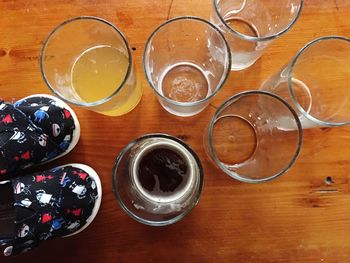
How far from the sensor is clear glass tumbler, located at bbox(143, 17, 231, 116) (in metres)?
0.68

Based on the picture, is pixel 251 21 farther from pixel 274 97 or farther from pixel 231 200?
pixel 231 200

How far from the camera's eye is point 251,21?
80 centimetres

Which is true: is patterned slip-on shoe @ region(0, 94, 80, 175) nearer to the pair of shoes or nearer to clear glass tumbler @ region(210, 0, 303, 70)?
the pair of shoes

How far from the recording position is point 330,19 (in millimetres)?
789

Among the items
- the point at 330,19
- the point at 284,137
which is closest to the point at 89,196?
the point at 284,137

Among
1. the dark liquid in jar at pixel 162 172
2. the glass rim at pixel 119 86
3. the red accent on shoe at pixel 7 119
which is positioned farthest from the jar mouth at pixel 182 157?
the red accent on shoe at pixel 7 119

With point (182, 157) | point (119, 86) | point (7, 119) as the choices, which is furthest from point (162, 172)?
point (7, 119)

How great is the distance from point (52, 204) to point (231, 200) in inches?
13.1

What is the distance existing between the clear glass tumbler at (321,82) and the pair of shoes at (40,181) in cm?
39

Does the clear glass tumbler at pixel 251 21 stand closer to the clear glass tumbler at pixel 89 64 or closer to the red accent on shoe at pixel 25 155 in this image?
the clear glass tumbler at pixel 89 64

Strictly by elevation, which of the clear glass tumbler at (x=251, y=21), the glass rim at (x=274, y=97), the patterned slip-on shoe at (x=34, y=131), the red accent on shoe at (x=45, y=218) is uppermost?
the clear glass tumbler at (x=251, y=21)

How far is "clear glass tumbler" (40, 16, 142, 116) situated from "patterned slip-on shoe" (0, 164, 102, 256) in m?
0.15

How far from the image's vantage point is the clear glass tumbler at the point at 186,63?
2.22 ft

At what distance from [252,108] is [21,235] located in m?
0.47
